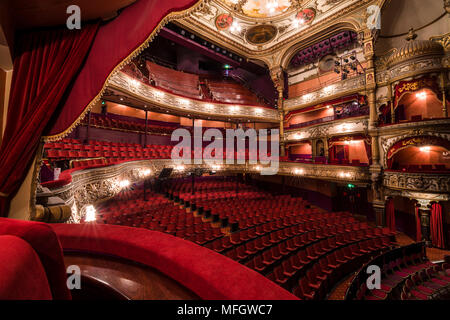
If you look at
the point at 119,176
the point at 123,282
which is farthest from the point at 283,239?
the point at 123,282

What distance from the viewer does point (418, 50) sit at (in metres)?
7.77

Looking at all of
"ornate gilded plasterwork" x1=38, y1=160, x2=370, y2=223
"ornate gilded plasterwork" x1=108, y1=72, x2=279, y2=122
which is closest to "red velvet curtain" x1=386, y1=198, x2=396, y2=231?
"ornate gilded plasterwork" x1=38, y1=160, x2=370, y2=223

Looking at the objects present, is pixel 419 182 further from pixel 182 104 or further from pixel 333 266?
pixel 182 104

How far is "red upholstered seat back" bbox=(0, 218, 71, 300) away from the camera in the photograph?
0.68m

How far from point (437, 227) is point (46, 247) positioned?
11.1 metres

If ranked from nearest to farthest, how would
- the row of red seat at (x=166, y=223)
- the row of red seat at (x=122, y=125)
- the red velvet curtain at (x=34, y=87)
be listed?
the red velvet curtain at (x=34, y=87) < the row of red seat at (x=166, y=223) < the row of red seat at (x=122, y=125)

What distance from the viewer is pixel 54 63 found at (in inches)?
58.6

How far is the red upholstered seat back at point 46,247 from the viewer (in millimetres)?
677

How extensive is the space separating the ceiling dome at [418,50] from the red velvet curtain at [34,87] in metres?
10.9

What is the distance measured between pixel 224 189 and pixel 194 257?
36.1ft

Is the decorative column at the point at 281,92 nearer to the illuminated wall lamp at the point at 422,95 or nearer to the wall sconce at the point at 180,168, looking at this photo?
the illuminated wall lamp at the point at 422,95

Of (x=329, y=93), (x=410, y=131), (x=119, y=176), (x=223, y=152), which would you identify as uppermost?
(x=329, y=93)

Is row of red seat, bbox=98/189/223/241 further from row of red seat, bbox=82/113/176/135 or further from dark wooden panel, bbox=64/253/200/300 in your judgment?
row of red seat, bbox=82/113/176/135

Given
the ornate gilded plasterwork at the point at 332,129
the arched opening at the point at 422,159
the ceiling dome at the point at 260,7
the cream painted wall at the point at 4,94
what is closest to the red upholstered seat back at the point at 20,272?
the cream painted wall at the point at 4,94
